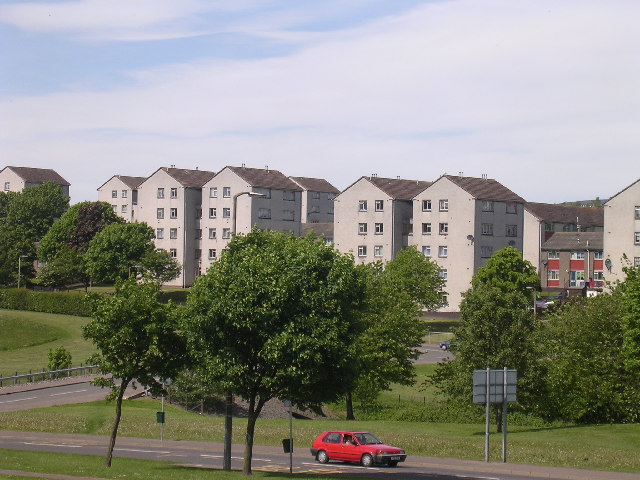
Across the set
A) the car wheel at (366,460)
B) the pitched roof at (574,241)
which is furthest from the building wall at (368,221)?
the car wheel at (366,460)

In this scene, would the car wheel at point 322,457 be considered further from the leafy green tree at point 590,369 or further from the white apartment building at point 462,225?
the white apartment building at point 462,225

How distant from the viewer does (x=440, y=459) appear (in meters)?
45.7

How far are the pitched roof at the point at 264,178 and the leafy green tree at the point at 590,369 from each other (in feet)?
282

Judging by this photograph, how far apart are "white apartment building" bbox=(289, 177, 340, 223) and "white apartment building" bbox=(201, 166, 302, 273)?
1852 centimetres

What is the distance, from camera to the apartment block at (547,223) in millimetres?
151625

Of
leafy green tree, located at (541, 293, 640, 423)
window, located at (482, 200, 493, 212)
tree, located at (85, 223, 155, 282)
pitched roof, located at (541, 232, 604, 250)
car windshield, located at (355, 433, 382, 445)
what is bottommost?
car windshield, located at (355, 433, 382, 445)

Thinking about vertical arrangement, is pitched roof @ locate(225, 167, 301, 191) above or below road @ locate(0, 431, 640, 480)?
above

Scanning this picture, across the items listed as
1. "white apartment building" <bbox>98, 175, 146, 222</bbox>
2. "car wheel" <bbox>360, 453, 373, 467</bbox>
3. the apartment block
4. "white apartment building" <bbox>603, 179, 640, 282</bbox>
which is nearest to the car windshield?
"car wheel" <bbox>360, 453, 373, 467</bbox>

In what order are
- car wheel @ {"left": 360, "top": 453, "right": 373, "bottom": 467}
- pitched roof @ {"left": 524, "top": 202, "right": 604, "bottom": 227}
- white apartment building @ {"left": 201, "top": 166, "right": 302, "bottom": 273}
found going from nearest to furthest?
car wheel @ {"left": 360, "top": 453, "right": 373, "bottom": 467} < white apartment building @ {"left": 201, "top": 166, "right": 302, "bottom": 273} < pitched roof @ {"left": 524, "top": 202, "right": 604, "bottom": 227}

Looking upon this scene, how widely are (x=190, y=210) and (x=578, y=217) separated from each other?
61.5 meters

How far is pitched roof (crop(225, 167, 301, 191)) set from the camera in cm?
14238

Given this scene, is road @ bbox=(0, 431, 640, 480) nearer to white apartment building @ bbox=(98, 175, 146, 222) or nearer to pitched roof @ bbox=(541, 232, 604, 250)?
pitched roof @ bbox=(541, 232, 604, 250)

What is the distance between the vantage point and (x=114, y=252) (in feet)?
435

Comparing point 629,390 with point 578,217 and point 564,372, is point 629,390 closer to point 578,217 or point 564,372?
point 564,372
